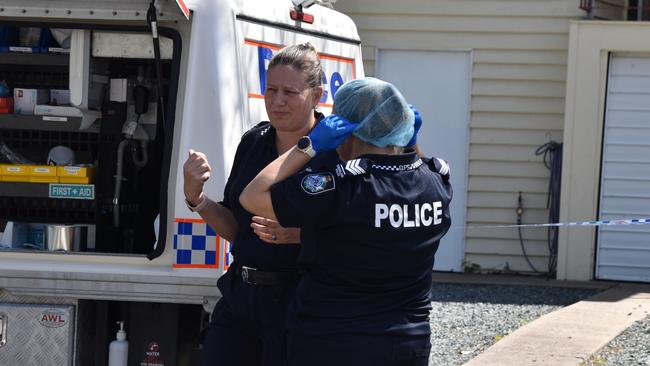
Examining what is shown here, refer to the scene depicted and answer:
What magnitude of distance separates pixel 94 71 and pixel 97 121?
273 mm

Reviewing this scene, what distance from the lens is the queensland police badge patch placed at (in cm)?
357

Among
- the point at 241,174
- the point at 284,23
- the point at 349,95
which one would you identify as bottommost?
the point at 241,174

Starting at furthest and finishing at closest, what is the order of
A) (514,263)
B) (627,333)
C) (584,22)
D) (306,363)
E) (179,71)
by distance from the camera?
(514,263) < (584,22) < (627,333) < (179,71) < (306,363)

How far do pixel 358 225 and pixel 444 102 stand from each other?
8.70 meters

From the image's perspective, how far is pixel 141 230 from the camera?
5.62 m

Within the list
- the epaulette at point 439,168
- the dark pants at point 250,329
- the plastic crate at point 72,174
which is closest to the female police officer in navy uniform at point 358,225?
the epaulette at point 439,168

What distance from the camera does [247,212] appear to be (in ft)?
14.1

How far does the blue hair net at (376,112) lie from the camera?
12.1 feet

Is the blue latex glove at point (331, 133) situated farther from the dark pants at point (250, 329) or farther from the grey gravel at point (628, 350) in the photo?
the grey gravel at point (628, 350)

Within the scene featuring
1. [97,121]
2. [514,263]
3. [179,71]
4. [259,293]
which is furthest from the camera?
[514,263]

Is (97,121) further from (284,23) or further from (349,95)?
(349,95)

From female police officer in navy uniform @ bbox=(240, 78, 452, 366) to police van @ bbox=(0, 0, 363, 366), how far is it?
122 cm

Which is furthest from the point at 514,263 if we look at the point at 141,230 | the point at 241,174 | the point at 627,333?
the point at 241,174

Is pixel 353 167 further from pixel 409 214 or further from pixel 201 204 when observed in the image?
pixel 201 204
